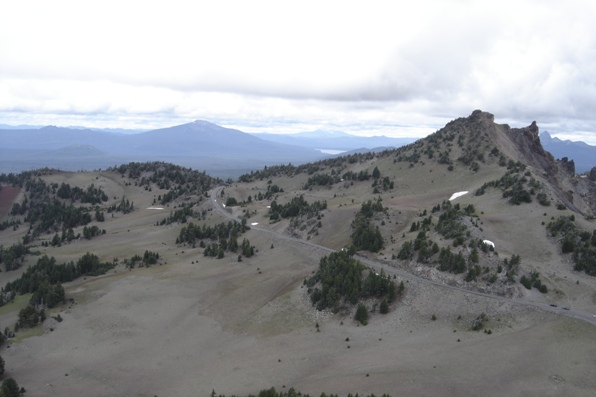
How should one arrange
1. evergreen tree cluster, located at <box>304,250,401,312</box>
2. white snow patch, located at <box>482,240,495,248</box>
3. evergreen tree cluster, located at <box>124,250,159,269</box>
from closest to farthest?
1. evergreen tree cluster, located at <box>304,250,401,312</box>
2. white snow patch, located at <box>482,240,495,248</box>
3. evergreen tree cluster, located at <box>124,250,159,269</box>

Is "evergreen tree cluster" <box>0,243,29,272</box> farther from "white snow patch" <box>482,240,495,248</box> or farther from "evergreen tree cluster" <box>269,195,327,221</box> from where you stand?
"white snow patch" <box>482,240,495,248</box>

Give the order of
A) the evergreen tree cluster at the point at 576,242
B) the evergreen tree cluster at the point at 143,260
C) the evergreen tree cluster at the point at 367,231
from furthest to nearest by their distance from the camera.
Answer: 1. the evergreen tree cluster at the point at 143,260
2. the evergreen tree cluster at the point at 367,231
3. the evergreen tree cluster at the point at 576,242

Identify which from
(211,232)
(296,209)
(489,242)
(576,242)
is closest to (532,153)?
(576,242)

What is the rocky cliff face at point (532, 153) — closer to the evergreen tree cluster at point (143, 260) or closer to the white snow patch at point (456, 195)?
the white snow patch at point (456, 195)

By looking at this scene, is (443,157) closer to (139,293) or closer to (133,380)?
(139,293)

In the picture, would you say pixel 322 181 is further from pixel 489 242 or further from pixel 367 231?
pixel 489 242

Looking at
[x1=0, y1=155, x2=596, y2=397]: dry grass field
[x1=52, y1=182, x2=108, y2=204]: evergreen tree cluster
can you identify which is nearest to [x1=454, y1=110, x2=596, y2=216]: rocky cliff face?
[x1=0, y1=155, x2=596, y2=397]: dry grass field

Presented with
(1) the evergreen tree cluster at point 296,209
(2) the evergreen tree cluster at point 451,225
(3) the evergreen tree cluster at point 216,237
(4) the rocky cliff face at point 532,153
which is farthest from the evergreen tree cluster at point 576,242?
(4) the rocky cliff face at point 532,153

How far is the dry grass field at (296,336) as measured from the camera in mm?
45188

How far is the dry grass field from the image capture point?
45188 mm

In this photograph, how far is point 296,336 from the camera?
5769 cm

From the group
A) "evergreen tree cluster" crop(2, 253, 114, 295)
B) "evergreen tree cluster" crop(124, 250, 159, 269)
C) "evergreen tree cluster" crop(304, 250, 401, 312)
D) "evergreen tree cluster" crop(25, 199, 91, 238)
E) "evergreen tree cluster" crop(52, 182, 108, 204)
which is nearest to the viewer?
"evergreen tree cluster" crop(304, 250, 401, 312)

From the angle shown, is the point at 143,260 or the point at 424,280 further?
the point at 143,260

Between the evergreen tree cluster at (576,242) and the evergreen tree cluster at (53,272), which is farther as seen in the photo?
the evergreen tree cluster at (53,272)
